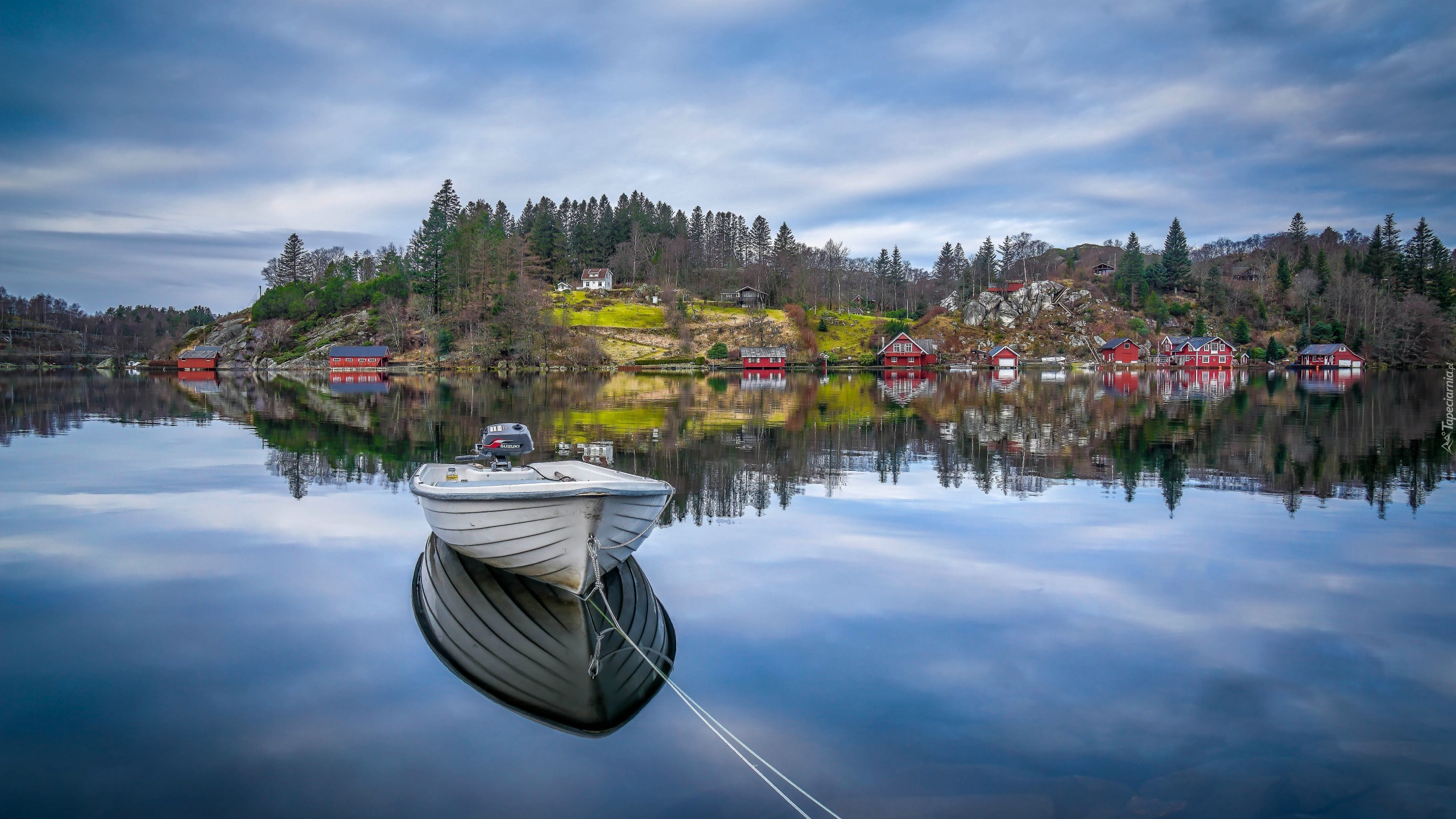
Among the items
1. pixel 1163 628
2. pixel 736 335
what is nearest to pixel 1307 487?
pixel 1163 628

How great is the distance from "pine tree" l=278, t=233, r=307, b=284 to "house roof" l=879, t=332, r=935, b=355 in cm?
10676

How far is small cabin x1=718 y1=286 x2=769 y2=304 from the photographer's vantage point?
132125mm

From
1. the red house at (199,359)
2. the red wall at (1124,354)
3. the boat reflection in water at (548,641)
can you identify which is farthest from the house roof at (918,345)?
the boat reflection in water at (548,641)

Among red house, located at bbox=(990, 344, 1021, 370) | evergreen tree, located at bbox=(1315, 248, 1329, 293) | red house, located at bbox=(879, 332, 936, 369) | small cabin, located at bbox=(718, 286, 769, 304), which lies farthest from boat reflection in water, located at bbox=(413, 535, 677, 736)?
evergreen tree, located at bbox=(1315, 248, 1329, 293)

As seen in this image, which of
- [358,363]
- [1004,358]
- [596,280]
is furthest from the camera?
[596,280]

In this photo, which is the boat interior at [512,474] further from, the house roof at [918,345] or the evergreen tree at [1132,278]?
the evergreen tree at [1132,278]

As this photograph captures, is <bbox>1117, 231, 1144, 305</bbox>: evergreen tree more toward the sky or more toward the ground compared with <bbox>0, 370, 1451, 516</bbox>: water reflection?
more toward the sky

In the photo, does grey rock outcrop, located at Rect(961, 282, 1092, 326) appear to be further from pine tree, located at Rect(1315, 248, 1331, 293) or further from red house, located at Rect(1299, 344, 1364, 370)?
pine tree, located at Rect(1315, 248, 1331, 293)

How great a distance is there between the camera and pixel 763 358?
4149 inches

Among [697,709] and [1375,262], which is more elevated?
[1375,262]

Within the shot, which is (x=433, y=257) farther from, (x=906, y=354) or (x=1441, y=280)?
(x=1441, y=280)

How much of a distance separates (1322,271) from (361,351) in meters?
156

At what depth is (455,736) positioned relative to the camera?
7484 mm

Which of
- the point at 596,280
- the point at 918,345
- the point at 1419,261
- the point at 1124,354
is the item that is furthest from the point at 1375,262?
the point at 596,280
